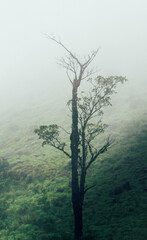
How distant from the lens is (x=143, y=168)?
70.7 feet

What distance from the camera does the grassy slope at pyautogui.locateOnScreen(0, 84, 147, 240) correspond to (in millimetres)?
15352

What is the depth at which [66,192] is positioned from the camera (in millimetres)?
20688

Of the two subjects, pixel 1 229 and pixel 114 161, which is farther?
pixel 114 161

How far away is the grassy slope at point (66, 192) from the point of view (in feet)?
50.4

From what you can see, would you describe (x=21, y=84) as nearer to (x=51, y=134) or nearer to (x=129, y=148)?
(x=129, y=148)

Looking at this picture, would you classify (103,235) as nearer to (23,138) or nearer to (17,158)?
(17,158)

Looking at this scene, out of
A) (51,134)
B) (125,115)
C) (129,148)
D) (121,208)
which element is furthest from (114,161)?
(125,115)

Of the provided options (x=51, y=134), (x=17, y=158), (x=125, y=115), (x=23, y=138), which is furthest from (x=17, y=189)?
(x=125, y=115)

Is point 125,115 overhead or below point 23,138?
overhead

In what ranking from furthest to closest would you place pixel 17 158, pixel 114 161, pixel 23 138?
pixel 23 138
pixel 17 158
pixel 114 161

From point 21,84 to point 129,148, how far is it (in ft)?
268

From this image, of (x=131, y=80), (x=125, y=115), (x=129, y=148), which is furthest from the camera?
(x=131, y=80)

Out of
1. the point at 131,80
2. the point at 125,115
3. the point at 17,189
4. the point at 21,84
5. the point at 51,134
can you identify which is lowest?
the point at 17,189

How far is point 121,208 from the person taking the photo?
661 inches
